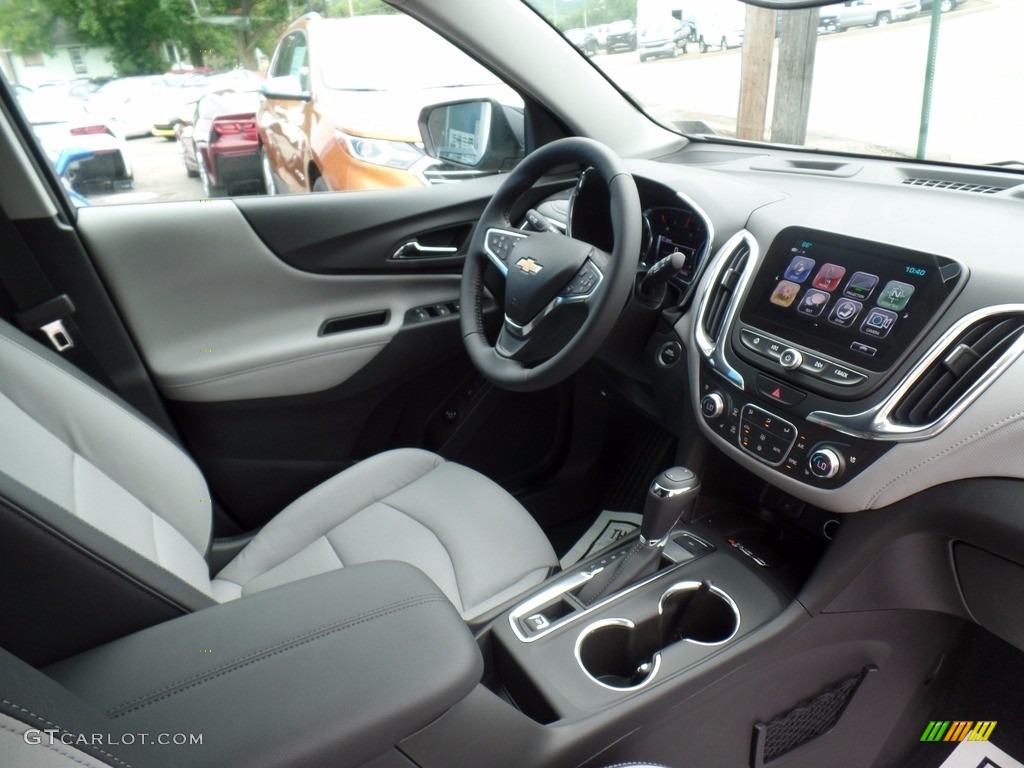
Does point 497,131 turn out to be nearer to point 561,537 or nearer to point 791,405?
point 561,537

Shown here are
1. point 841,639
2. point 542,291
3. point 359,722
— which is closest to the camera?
point 359,722

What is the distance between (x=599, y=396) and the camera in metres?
1.86

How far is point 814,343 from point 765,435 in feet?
0.49

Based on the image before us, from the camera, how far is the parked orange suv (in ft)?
6.05

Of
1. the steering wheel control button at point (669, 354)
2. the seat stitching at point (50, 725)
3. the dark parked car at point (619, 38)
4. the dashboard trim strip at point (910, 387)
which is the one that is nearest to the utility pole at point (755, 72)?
the dark parked car at point (619, 38)

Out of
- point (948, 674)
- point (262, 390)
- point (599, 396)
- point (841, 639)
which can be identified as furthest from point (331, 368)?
point (948, 674)

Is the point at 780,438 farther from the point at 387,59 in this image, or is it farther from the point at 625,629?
the point at 387,59

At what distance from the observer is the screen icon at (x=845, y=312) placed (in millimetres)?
1080

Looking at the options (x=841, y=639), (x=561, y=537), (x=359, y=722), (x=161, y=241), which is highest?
(x=161, y=241)

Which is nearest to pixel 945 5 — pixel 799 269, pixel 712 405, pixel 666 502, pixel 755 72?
pixel 755 72

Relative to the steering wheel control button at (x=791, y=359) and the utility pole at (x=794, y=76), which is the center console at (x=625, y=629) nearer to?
the steering wheel control button at (x=791, y=359)

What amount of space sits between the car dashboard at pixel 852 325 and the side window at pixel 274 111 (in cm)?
62

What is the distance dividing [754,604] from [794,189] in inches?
28.9

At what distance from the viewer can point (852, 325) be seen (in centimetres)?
108
